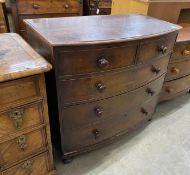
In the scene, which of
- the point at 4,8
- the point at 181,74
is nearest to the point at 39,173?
the point at 181,74

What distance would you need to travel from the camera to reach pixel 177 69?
1.65 meters

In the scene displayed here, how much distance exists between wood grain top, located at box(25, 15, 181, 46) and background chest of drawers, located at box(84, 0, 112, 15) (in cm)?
119

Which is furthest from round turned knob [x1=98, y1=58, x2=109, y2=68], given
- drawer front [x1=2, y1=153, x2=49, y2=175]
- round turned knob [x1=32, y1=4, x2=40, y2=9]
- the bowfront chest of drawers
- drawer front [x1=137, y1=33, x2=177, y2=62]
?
round turned knob [x1=32, y1=4, x2=40, y2=9]

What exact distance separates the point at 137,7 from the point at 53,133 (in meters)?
1.26

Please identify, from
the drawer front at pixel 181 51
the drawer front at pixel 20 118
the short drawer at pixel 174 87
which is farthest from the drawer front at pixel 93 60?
the short drawer at pixel 174 87

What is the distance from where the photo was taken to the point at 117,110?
125 centimetres

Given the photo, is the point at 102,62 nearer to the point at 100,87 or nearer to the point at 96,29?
the point at 100,87

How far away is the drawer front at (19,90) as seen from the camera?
771mm

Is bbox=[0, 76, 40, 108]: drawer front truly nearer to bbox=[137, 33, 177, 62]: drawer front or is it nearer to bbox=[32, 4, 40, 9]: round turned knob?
bbox=[137, 33, 177, 62]: drawer front

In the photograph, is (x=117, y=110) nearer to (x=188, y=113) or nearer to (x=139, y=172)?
(x=139, y=172)

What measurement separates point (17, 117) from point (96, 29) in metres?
0.64

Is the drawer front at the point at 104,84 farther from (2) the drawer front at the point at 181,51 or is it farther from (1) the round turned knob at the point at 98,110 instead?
(2) the drawer front at the point at 181,51

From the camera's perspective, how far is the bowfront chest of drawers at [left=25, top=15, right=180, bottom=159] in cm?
92

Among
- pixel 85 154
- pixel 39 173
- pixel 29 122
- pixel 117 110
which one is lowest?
pixel 85 154
